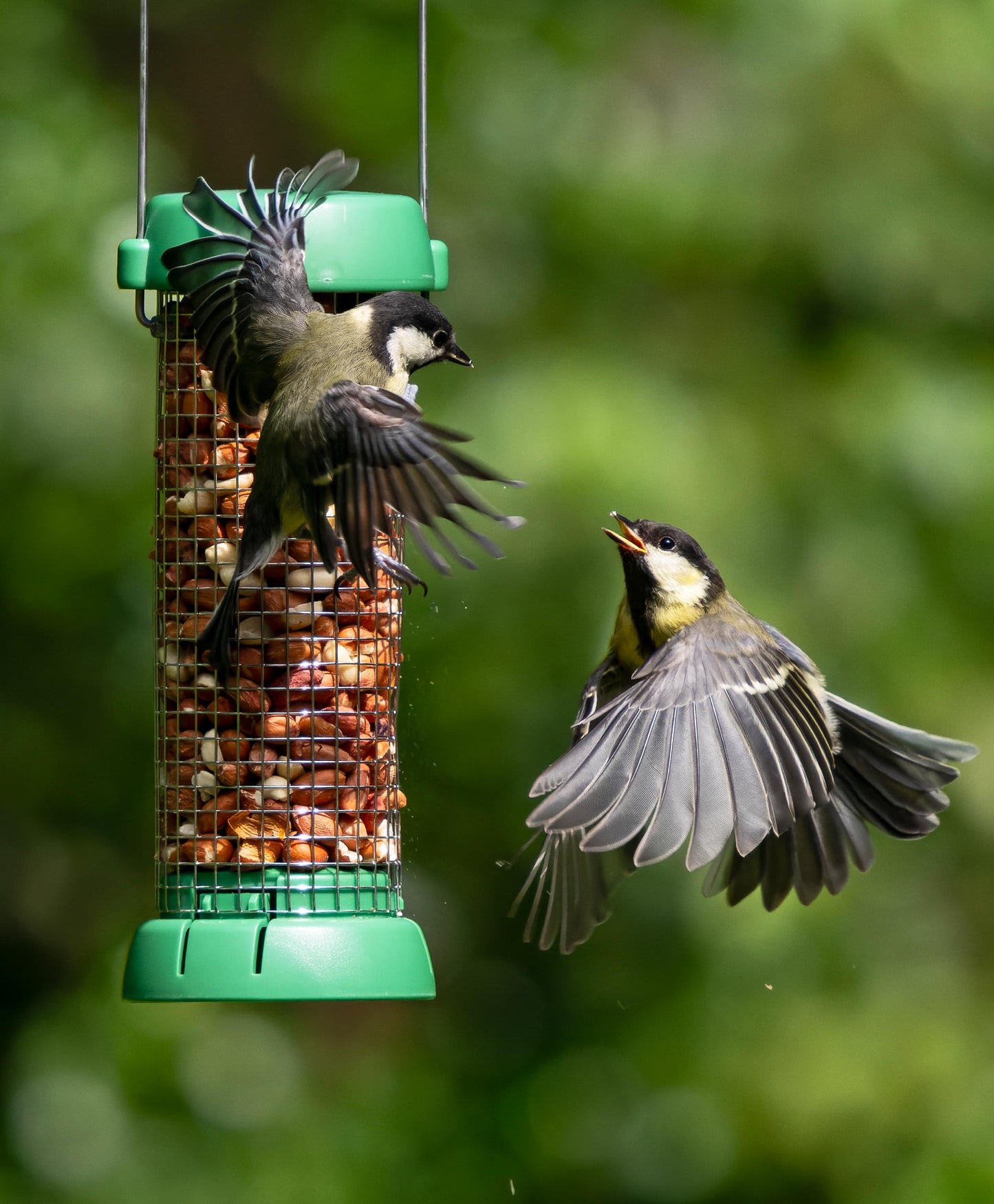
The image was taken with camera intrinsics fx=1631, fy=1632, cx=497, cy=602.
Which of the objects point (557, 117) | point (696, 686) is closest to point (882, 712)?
point (696, 686)

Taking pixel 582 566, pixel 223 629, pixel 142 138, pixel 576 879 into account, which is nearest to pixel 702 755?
pixel 576 879

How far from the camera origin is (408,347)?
11.3 ft

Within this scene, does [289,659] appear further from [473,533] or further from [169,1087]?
[169,1087]

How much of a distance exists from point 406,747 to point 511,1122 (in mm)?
2078

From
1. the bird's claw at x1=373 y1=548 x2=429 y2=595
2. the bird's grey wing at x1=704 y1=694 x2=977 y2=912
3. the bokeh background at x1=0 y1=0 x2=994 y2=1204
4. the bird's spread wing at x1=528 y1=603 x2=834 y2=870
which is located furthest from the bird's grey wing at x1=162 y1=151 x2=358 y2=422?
the bird's grey wing at x1=704 y1=694 x2=977 y2=912

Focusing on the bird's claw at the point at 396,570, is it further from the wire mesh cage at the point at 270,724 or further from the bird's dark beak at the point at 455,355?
the bird's dark beak at the point at 455,355

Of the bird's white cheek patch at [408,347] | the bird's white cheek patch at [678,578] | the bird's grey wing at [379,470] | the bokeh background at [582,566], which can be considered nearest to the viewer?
the bird's grey wing at [379,470]

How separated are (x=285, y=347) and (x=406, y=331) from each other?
275 millimetres

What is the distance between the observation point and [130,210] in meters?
5.42

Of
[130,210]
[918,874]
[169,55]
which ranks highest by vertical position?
[169,55]

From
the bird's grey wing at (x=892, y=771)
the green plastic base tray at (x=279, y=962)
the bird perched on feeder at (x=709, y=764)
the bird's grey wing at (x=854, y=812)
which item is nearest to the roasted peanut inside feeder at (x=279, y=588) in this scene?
the green plastic base tray at (x=279, y=962)

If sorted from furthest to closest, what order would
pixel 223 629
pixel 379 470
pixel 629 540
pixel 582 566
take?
1. pixel 582 566
2. pixel 629 540
3. pixel 223 629
4. pixel 379 470

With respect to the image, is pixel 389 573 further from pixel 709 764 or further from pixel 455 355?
pixel 709 764

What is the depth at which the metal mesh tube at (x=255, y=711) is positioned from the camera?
358cm
